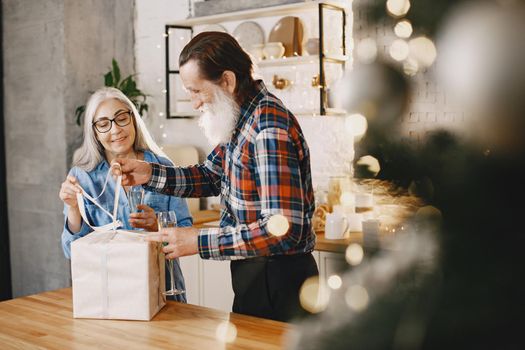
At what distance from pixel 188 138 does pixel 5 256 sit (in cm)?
180

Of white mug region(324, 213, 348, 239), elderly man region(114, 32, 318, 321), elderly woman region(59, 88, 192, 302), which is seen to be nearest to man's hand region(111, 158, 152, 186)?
elderly man region(114, 32, 318, 321)

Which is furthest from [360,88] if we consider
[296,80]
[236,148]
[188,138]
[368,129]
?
[188,138]

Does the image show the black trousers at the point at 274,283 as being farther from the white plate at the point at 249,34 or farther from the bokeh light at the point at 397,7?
the white plate at the point at 249,34

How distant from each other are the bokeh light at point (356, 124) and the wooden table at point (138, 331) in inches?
42.1

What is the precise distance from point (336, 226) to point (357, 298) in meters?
2.55

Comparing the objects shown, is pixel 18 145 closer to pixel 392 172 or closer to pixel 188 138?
pixel 188 138

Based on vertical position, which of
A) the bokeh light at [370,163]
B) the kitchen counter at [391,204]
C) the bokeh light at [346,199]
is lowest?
the bokeh light at [346,199]

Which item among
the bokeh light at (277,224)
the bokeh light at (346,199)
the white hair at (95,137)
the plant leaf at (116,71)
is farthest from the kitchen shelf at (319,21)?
the bokeh light at (277,224)

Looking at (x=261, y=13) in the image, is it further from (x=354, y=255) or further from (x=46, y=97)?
(x=354, y=255)

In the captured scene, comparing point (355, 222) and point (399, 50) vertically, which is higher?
point (399, 50)

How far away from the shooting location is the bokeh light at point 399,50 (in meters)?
0.43

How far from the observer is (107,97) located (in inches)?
90.8

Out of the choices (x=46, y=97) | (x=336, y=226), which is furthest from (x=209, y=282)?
(x=46, y=97)

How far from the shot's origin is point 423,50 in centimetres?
43
